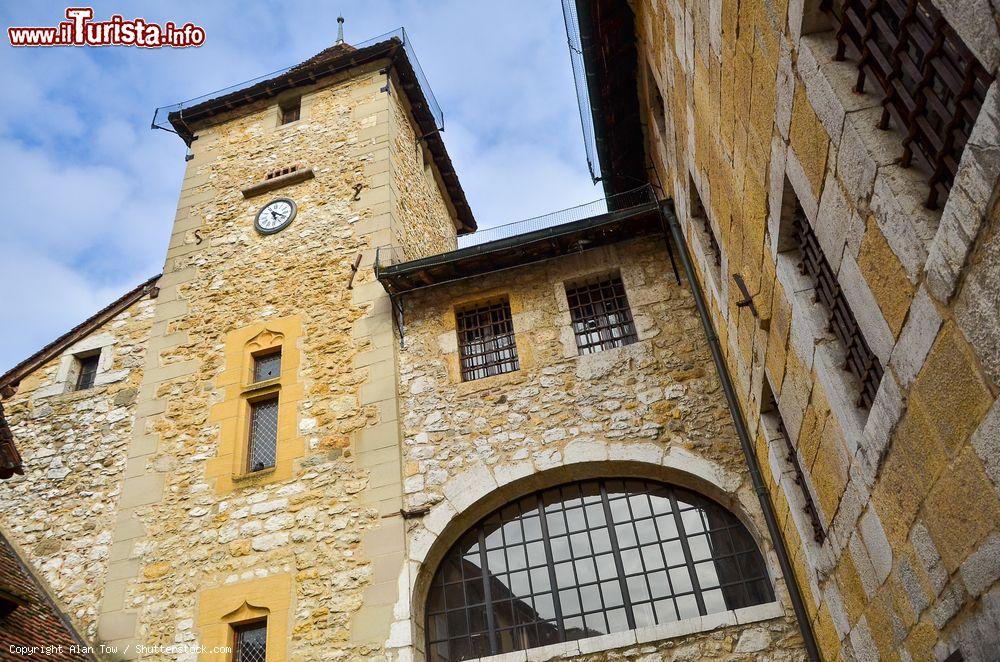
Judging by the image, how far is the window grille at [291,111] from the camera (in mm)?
13306

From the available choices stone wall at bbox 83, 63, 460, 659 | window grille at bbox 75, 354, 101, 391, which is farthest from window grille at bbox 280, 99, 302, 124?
window grille at bbox 75, 354, 101, 391

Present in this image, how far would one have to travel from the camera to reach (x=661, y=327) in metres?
8.32

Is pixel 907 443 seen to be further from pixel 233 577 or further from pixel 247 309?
pixel 247 309

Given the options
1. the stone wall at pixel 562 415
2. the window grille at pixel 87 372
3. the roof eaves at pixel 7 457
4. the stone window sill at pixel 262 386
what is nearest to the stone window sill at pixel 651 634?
the stone wall at pixel 562 415

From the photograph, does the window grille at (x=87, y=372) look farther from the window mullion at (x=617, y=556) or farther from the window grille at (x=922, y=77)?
the window grille at (x=922, y=77)

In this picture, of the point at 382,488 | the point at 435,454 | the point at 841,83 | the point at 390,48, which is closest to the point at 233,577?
the point at 382,488

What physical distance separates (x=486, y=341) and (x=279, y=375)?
283 cm

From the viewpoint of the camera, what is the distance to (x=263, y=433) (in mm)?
9180

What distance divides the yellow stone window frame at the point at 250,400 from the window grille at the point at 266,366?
6cm

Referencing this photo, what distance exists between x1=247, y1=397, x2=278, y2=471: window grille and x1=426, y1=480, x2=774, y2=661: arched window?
2.71 meters

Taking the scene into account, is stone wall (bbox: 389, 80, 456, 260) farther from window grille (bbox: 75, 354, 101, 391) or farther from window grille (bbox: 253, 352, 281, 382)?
window grille (bbox: 75, 354, 101, 391)

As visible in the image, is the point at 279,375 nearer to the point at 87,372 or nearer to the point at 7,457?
the point at 87,372

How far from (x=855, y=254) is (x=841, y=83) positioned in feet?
2.61

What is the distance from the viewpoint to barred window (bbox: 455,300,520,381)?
883 cm
